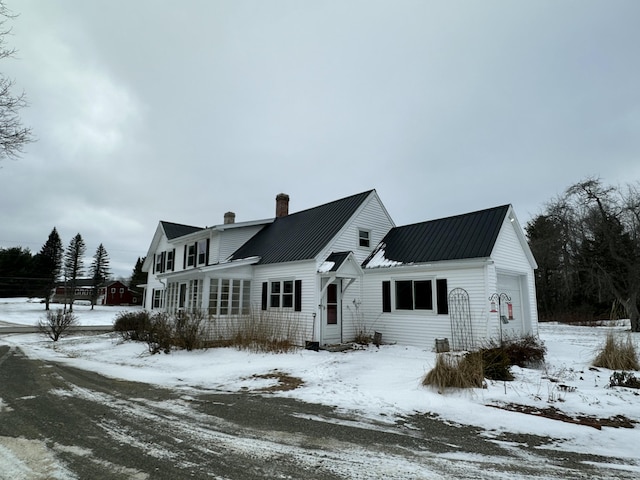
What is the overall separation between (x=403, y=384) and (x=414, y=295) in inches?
263

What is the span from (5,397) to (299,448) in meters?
6.67

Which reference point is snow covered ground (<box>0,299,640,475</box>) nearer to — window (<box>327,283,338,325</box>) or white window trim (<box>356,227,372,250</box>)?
window (<box>327,283,338,325</box>)

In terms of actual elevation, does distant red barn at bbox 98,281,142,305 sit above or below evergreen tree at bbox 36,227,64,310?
below

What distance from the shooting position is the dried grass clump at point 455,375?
712 cm

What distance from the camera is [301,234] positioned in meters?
18.0

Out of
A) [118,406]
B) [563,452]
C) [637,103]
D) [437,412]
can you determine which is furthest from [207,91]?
[637,103]

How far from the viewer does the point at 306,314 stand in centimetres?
1474

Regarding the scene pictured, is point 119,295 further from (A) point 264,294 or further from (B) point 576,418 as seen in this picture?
(B) point 576,418

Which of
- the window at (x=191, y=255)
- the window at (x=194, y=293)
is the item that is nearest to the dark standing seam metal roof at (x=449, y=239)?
the window at (x=194, y=293)

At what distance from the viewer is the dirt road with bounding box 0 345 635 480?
3.81 m

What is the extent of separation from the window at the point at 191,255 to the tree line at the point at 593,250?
26.5 metres

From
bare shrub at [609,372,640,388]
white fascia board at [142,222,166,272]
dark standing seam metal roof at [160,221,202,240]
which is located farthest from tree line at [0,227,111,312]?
bare shrub at [609,372,640,388]

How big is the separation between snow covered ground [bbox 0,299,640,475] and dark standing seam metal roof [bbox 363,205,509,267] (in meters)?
3.71

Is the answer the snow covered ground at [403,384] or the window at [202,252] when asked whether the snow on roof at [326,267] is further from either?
the window at [202,252]
